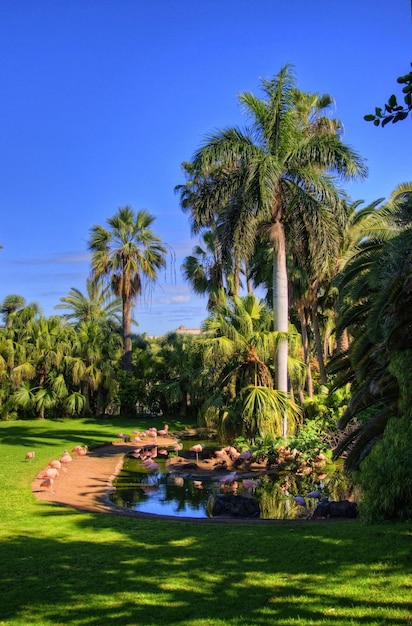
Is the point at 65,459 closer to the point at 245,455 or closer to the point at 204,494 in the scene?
the point at 204,494

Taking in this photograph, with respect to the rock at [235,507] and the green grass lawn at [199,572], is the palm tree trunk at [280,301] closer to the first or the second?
the rock at [235,507]

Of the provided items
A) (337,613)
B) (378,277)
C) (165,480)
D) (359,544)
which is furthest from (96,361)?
(337,613)

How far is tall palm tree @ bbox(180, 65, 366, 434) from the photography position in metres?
16.8

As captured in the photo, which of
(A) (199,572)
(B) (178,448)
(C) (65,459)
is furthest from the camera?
(B) (178,448)

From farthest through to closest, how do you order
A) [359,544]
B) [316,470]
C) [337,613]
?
Result: 1. [316,470]
2. [359,544]
3. [337,613]

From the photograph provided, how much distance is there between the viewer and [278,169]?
16.8 meters

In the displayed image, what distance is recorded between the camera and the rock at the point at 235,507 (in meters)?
11.3

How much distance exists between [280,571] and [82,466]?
1196cm

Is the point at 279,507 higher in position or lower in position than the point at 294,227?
lower

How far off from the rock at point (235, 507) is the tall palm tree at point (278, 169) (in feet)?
21.3

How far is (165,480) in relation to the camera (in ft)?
53.1

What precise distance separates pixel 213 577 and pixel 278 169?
509 inches

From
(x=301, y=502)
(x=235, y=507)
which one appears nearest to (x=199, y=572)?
(x=235, y=507)

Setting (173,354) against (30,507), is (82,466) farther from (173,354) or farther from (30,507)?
(173,354)
